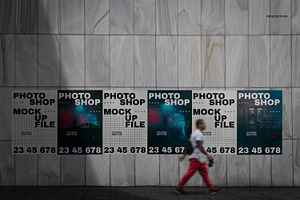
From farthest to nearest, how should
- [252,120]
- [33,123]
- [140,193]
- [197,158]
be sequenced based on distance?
[252,120] → [33,123] → [140,193] → [197,158]

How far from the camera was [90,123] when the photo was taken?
11398 mm

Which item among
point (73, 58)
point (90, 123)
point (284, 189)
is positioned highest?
point (73, 58)

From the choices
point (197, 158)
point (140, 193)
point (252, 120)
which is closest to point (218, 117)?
point (252, 120)

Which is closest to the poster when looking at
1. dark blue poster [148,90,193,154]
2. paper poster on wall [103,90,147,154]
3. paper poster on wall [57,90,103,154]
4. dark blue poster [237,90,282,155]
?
dark blue poster [237,90,282,155]

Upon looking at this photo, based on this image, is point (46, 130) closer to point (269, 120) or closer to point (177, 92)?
point (177, 92)

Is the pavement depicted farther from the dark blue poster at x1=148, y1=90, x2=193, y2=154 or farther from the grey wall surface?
the dark blue poster at x1=148, y1=90, x2=193, y2=154

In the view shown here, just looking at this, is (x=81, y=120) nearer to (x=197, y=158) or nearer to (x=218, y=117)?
(x=197, y=158)

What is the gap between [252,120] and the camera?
11.5m

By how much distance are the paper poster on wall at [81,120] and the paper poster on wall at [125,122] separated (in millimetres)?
214

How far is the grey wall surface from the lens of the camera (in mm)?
11336

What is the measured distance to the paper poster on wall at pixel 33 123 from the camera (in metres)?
11.3

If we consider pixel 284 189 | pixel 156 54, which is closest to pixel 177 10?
pixel 156 54

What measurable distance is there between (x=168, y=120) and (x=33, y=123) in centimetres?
409

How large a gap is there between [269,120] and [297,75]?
63.9 inches
